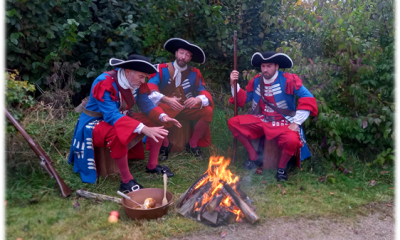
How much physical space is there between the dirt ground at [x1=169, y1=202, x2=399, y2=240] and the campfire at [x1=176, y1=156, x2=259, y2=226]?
11 centimetres

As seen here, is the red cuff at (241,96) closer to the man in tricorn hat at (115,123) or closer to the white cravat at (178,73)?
the white cravat at (178,73)

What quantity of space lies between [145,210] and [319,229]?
1820mm

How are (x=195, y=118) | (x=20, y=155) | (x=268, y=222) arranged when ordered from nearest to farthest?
(x=268, y=222) → (x=20, y=155) → (x=195, y=118)

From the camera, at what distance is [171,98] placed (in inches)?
185

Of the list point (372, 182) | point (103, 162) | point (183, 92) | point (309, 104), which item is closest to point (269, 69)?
point (309, 104)

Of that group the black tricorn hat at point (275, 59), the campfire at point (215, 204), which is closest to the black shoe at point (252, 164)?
the campfire at point (215, 204)

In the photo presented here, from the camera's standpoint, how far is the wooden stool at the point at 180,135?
5227 mm

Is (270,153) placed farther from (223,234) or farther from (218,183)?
(223,234)

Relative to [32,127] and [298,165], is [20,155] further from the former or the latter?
[298,165]

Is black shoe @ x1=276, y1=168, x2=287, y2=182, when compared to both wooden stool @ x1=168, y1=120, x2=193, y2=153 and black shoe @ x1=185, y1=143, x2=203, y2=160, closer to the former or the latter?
black shoe @ x1=185, y1=143, x2=203, y2=160

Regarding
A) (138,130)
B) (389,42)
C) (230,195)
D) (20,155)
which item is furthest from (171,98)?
(389,42)

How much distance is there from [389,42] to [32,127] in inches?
214

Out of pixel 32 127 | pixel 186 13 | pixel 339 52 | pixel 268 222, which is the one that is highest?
pixel 186 13

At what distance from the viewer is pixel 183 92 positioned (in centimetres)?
509
